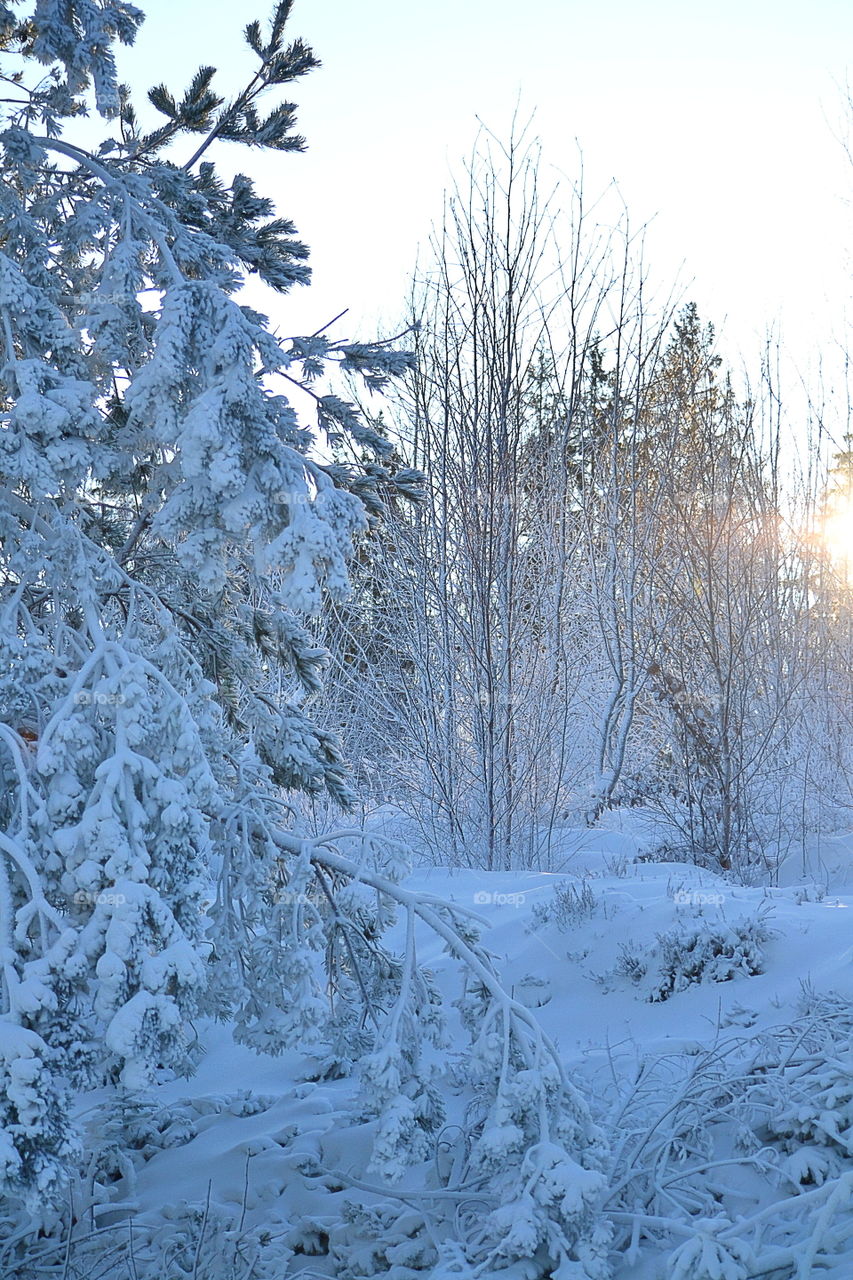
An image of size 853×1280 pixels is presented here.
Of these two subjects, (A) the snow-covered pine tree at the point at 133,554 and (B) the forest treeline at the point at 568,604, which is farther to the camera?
(B) the forest treeline at the point at 568,604

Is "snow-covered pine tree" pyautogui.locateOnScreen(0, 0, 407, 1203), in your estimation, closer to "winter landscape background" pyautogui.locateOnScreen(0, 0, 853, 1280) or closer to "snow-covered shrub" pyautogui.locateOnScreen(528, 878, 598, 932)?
"winter landscape background" pyautogui.locateOnScreen(0, 0, 853, 1280)

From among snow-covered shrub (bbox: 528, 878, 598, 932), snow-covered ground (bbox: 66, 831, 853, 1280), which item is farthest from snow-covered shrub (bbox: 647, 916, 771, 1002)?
snow-covered shrub (bbox: 528, 878, 598, 932)

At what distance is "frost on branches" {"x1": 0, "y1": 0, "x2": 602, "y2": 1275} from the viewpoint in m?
3.14

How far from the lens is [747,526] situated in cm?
963

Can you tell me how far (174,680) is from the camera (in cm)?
400

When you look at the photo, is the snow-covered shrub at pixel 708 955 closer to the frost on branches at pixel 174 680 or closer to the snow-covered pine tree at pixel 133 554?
the frost on branches at pixel 174 680

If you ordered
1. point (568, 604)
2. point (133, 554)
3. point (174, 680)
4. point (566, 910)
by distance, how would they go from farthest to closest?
point (568, 604) → point (566, 910) → point (133, 554) → point (174, 680)

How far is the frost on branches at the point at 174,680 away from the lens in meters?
3.14

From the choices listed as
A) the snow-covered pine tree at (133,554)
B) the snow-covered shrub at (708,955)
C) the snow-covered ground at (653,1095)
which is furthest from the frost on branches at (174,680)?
the snow-covered shrub at (708,955)

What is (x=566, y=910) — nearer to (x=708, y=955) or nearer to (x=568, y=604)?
(x=708, y=955)

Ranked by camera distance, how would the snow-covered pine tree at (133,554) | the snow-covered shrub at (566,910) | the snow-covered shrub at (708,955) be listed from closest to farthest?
the snow-covered pine tree at (133,554), the snow-covered shrub at (708,955), the snow-covered shrub at (566,910)

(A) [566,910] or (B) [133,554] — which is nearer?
(B) [133,554]

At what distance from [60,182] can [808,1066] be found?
15.3 ft

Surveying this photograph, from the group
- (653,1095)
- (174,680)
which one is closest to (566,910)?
(653,1095)
